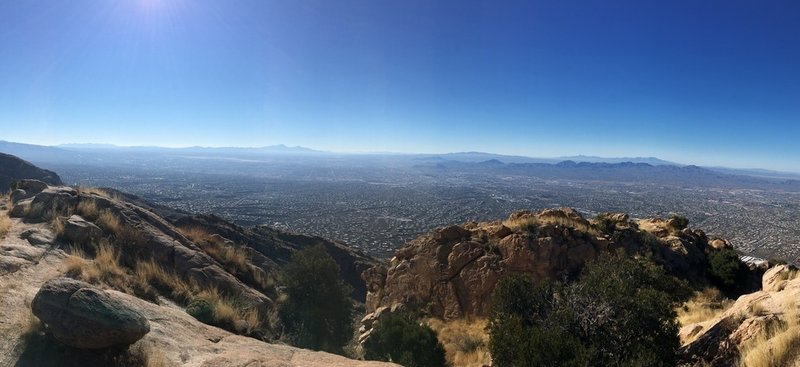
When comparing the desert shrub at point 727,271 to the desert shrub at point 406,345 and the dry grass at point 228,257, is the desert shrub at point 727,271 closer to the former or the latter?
the desert shrub at point 406,345

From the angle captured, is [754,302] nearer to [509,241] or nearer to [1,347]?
[509,241]

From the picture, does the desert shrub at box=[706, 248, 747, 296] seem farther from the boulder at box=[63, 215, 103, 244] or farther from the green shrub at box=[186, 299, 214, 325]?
the boulder at box=[63, 215, 103, 244]

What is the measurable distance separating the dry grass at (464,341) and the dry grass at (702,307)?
5.16 metres

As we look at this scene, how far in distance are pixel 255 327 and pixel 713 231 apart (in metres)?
90.9

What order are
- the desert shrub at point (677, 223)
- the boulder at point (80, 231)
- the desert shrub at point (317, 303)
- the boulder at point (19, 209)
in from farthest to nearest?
the desert shrub at point (677, 223) < the desert shrub at point (317, 303) < the boulder at point (19, 209) < the boulder at point (80, 231)

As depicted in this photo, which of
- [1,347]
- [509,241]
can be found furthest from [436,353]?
[1,347]

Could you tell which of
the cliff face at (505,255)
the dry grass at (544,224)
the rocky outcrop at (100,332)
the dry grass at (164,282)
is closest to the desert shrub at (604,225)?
the cliff face at (505,255)

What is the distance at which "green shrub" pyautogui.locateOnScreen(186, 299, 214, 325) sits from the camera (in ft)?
28.5

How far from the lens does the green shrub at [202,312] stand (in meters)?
8.68

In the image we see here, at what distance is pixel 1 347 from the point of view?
5.50 m

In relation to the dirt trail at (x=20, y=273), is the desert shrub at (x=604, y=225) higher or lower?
lower

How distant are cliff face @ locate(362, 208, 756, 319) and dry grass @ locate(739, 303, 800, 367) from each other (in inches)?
381

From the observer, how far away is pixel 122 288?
29.2ft

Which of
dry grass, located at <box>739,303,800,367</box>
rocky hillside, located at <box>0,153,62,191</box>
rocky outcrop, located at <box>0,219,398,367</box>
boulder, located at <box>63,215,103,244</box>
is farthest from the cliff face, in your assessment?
rocky hillside, located at <box>0,153,62,191</box>
